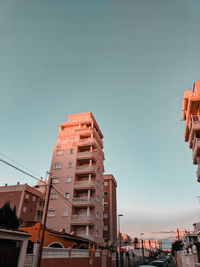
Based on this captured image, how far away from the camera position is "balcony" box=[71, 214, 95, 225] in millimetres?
31297

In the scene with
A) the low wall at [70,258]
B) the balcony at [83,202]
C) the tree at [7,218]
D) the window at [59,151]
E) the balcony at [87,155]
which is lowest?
the low wall at [70,258]

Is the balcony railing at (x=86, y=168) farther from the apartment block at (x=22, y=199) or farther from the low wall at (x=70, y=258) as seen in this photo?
the low wall at (x=70, y=258)

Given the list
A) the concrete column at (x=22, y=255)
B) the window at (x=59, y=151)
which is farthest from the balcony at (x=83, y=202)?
the concrete column at (x=22, y=255)

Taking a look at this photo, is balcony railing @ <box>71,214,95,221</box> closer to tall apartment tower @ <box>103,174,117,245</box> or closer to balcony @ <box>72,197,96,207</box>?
balcony @ <box>72,197,96,207</box>

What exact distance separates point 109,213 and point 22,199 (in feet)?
70.2

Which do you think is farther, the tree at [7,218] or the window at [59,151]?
the window at [59,151]

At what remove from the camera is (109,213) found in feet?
160

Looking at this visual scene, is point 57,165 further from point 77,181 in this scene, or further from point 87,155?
point 87,155

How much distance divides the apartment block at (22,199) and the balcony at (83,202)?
37.7 feet

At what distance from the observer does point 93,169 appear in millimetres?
36156

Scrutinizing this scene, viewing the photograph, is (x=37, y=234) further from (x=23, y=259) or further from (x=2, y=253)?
(x=2, y=253)

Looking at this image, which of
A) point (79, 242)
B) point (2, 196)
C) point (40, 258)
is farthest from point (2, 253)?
point (2, 196)

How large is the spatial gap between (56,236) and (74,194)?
43.0 feet

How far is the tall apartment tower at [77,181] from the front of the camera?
32.2m
